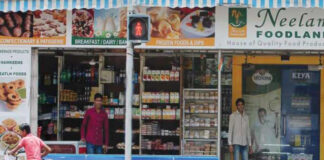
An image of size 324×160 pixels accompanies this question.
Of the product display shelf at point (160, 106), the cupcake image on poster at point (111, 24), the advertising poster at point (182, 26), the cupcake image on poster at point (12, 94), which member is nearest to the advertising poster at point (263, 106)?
the product display shelf at point (160, 106)

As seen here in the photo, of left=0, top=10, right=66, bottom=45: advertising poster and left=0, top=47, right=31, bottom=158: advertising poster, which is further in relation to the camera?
left=0, top=47, right=31, bottom=158: advertising poster

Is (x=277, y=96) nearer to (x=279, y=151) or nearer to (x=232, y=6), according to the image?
(x=279, y=151)

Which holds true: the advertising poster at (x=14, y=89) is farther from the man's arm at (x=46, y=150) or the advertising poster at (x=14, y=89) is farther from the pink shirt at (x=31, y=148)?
the pink shirt at (x=31, y=148)

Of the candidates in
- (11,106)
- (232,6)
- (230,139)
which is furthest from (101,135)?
(232,6)

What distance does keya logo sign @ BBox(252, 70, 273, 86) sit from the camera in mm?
14539

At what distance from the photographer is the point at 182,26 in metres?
12.3

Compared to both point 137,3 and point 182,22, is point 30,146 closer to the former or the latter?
point 137,3

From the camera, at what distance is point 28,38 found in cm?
1255

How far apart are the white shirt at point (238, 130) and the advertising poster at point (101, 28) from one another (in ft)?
10.5

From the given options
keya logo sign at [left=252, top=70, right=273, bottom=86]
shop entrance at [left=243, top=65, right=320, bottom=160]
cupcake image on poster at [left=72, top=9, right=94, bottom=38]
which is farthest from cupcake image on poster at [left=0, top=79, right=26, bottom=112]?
keya logo sign at [left=252, top=70, right=273, bottom=86]

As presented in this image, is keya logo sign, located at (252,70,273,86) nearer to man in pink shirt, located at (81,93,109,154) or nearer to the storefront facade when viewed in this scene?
the storefront facade

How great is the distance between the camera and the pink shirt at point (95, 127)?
43.8ft

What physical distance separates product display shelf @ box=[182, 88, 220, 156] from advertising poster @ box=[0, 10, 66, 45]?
11.2ft

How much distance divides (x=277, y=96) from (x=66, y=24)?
5.52 m
